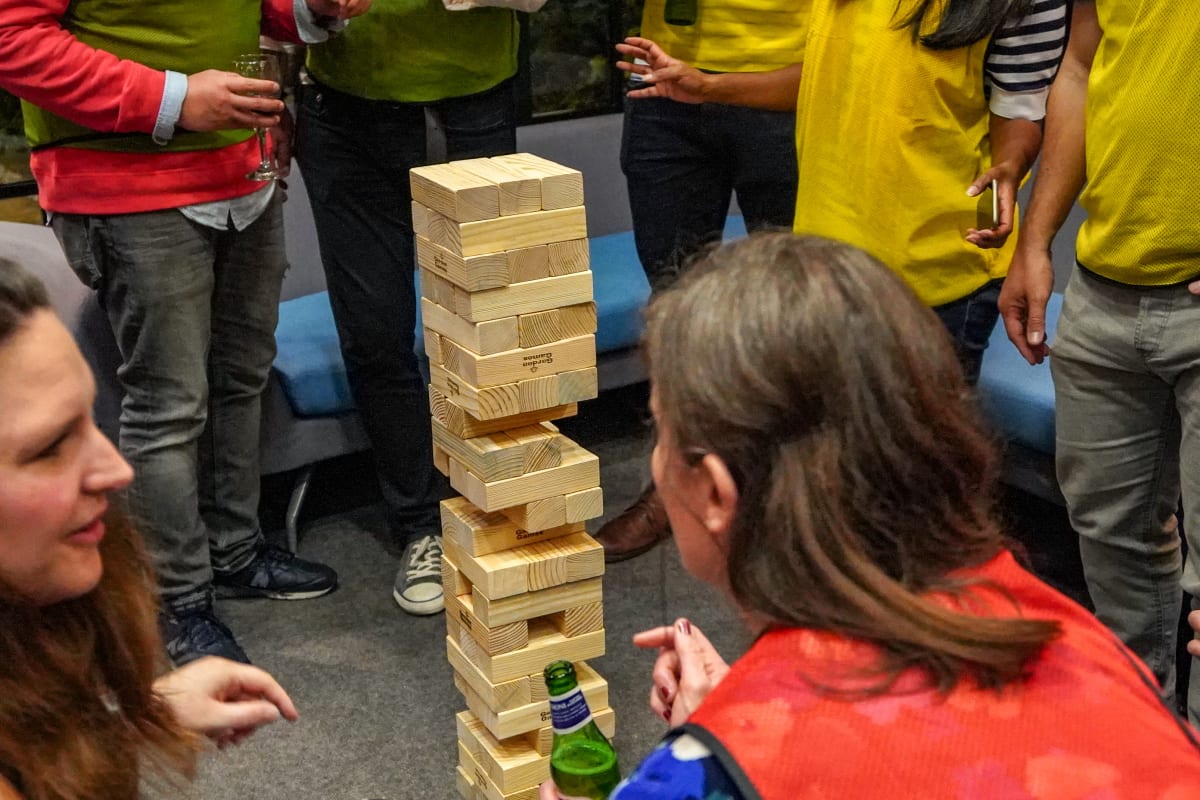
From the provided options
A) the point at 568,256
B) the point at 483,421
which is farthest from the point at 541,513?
the point at 568,256

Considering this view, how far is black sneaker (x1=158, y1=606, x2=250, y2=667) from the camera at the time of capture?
8.50ft

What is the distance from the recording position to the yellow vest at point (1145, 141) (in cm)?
168

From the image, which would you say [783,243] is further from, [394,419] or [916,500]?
[394,419]

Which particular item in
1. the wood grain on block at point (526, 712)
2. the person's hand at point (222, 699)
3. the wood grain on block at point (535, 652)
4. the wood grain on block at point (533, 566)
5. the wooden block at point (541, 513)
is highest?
the person's hand at point (222, 699)

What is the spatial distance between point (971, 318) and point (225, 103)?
1.31 meters

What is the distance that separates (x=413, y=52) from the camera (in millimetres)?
2551

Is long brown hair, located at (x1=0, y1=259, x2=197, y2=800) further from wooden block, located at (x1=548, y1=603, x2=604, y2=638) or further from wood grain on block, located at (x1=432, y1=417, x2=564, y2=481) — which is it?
wooden block, located at (x1=548, y1=603, x2=604, y2=638)

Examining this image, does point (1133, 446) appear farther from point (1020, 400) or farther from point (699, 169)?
point (699, 169)

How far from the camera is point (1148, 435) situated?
6.37ft

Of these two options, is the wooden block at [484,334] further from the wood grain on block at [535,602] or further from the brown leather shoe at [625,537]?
the brown leather shoe at [625,537]

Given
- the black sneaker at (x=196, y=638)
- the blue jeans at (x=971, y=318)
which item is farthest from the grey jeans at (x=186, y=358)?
the blue jeans at (x=971, y=318)

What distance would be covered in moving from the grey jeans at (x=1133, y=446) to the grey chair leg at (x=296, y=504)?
1.76 m

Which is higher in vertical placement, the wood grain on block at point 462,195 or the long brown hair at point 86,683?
the wood grain on block at point 462,195

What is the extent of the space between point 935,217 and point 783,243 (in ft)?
3.41
